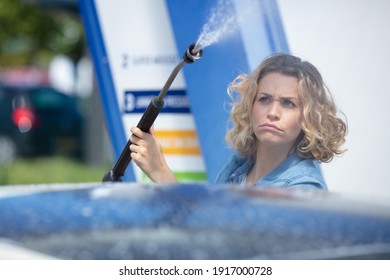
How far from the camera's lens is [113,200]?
5.43ft

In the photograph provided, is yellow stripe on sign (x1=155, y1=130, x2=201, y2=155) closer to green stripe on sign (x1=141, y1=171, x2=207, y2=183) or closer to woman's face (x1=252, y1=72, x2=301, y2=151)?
green stripe on sign (x1=141, y1=171, x2=207, y2=183)

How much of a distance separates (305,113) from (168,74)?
1.00 m

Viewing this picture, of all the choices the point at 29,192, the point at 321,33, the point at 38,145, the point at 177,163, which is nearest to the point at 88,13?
the point at 177,163

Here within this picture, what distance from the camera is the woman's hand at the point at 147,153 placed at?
2404 mm

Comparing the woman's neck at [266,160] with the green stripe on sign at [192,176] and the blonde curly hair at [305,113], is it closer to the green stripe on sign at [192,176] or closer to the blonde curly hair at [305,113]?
the blonde curly hair at [305,113]

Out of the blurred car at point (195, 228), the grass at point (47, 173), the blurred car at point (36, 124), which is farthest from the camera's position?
the blurred car at point (36, 124)

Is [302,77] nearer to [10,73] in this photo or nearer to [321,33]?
[321,33]

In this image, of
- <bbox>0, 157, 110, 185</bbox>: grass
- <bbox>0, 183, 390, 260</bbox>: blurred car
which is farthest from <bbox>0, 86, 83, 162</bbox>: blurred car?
<bbox>0, 183, 390, 260</bbox>: blurred car

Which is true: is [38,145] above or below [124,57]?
below

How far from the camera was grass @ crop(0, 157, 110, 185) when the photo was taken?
8742 mm

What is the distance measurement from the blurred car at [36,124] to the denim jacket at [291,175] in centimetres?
942

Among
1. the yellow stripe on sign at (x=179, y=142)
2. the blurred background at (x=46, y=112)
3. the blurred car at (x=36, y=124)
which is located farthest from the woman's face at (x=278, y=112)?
the blurred car at (x=36, y=124)

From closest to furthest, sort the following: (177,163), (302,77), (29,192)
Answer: (29,192), (302,77), (177,163)

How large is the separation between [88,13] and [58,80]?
19339 millimetres
